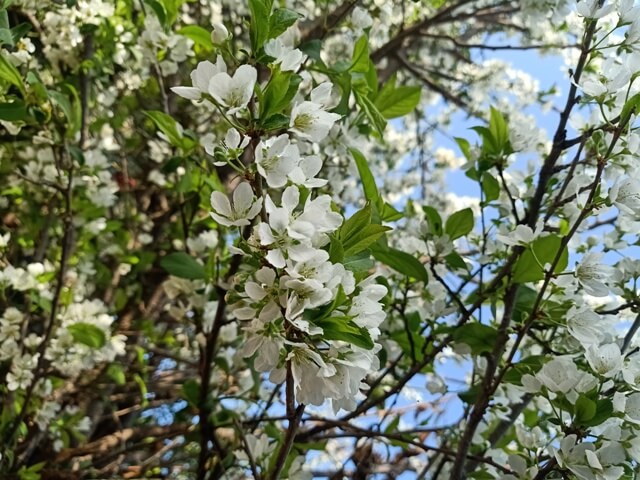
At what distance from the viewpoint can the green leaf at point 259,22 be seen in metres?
0.62

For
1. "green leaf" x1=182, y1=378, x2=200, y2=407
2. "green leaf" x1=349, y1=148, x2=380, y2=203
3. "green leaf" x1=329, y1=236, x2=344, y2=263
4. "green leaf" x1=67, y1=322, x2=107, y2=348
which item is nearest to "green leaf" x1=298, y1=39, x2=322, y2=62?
"green leaf" x1=349, y1=148, x2=380, y2=203

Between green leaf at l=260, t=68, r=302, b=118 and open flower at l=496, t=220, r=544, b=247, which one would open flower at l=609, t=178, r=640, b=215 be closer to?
open flower at l=496, t=220, r=544, b=247

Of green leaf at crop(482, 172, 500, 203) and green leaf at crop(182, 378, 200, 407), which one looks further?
green leaf at crop(182, 378, 200, 407)

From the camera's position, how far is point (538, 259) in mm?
787

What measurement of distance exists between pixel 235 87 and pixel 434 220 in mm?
546

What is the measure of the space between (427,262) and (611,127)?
451 millimetres

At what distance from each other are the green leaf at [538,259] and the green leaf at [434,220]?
0.22 m

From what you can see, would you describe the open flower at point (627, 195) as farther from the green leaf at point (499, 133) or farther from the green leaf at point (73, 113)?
the green leaf at point (73, 113)

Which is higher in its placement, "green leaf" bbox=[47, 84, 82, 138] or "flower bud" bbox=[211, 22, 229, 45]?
"green leaf" bbox=[47, 84, 82, 138]

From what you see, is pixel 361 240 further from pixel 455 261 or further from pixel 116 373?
pixel 116 373

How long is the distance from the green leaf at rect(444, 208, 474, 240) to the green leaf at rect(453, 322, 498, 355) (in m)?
0.19

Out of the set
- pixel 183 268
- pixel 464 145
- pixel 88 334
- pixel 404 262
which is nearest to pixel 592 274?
pixel 404 262

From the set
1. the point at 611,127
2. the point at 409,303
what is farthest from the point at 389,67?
the point at 611,127

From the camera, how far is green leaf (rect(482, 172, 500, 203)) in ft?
3.31
